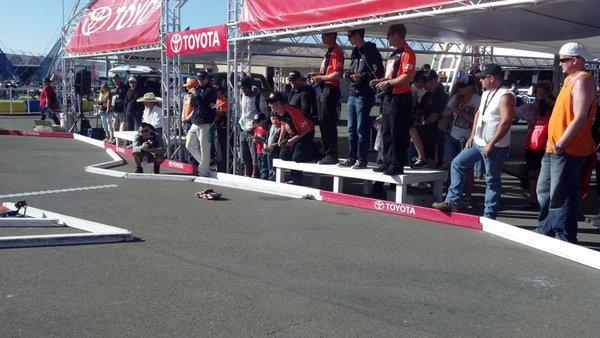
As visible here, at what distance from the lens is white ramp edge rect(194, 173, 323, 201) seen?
10336mm

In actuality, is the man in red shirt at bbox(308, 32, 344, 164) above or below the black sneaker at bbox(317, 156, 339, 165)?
above

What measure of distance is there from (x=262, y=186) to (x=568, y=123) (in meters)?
5.57

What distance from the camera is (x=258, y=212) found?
9.19m

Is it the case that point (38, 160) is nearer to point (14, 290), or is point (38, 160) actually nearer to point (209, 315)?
point (14, 290)

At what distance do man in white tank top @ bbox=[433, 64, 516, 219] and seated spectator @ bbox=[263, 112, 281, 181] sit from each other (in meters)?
3.95

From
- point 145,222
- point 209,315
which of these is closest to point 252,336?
point 209,315

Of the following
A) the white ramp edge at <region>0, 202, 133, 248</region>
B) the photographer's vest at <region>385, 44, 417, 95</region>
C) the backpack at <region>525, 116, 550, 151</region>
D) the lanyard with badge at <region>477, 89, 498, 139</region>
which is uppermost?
the photographer's vest at <region>385, 44, 417, 95</region>

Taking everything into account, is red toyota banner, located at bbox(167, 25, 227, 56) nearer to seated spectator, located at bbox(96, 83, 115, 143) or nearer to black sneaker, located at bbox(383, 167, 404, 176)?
black sneaker, located at bbox(383, 167, 404, 176)

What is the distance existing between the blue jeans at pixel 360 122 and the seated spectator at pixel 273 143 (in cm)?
163

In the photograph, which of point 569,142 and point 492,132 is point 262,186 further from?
point 569,142

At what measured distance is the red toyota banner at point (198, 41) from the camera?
484 inches

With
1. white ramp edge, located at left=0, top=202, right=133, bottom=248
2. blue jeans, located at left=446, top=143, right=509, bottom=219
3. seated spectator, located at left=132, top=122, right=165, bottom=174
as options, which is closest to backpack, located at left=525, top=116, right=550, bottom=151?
blue jeans, located at left=446, top=143, right=509, bottom=219

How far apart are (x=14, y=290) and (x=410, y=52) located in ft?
18.8

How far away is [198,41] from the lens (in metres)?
12.8
